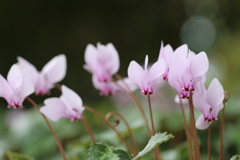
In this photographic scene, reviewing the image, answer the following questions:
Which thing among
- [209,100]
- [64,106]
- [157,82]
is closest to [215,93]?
[209,100]

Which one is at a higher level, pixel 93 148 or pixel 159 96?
pixel 159 96

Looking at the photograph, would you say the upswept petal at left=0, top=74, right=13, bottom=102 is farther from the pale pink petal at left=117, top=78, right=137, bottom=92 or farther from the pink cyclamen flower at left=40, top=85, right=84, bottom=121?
the pale pink petal at left=117, top=78, right=137, bottom=92

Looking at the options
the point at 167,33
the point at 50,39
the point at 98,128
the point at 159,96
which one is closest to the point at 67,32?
the point at 50,39

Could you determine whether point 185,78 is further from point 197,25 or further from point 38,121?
point 197,25

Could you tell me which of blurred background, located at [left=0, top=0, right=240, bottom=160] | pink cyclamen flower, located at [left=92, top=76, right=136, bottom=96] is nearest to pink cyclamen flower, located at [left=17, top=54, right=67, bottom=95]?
pink cyclamen flower, located at [left=92, top=76, right=136, bottom=96]

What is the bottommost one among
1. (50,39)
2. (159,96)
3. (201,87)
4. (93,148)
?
(93,148)

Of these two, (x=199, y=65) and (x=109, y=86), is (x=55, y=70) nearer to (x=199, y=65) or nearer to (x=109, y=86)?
(x=109, y=86)

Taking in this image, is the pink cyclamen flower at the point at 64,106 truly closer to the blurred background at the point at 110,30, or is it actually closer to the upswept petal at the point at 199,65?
the upswept petal at the point at 199,65
